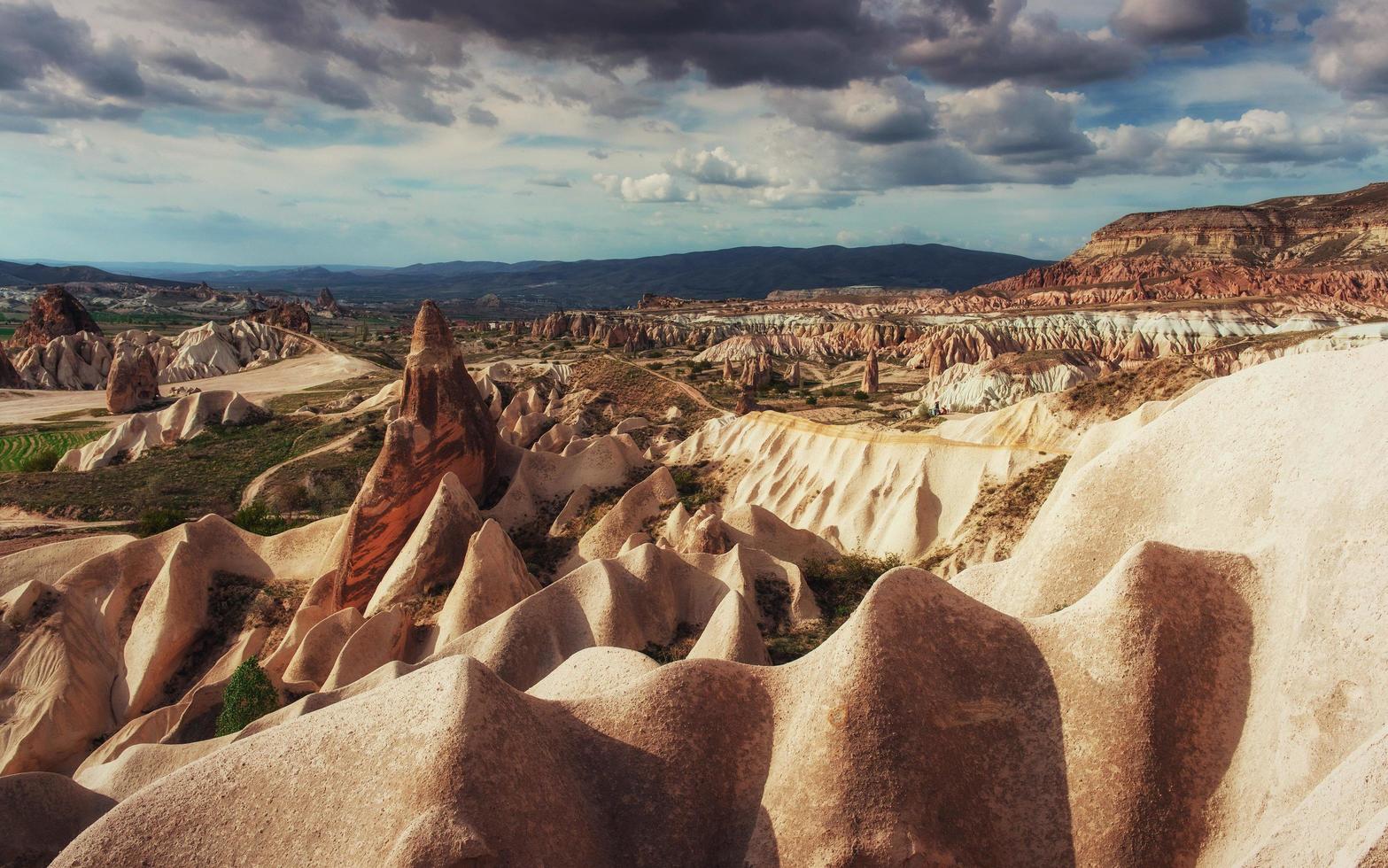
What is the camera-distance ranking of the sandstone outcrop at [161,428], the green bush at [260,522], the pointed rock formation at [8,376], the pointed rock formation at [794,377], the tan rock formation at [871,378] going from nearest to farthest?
the green bush at [260,522] → the sandstone outcrop at [161,428] → the tan rock formation at [871,378] → the pointed rock formation at [8,376] → the pointed rock formation at [794,377]

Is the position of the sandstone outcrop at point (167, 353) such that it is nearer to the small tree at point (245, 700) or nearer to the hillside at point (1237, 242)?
the small tree at point (245, 700)

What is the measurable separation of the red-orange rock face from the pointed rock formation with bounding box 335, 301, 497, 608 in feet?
339

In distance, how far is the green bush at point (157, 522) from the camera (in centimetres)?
3597

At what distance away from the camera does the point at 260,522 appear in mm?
38062

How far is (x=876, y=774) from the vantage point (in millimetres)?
9117

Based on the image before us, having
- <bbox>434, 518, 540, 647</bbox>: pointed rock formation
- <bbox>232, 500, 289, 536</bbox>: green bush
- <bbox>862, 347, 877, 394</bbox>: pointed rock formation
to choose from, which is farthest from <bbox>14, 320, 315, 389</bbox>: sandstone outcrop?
<bbox>434, 518, 540, 647</bbox>: pointed rock formation

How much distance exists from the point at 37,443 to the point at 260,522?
4356cm

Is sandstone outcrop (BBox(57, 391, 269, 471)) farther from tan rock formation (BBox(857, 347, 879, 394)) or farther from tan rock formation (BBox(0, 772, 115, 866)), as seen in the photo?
tan rock formation (BBox(857, 347, 879, 394))

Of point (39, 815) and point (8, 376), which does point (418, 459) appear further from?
point (8, 376)

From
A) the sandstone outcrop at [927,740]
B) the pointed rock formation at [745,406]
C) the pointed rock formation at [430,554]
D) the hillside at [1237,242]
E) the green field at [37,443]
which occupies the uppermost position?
the hillside at [1237,242]

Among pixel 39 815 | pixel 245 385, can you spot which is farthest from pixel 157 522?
pixel 245 385

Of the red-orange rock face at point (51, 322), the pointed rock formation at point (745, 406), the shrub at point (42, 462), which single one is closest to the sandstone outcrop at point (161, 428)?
the shrub at point (42, 462)

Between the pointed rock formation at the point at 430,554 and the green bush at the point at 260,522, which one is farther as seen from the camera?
the green bush at the point at 260,522

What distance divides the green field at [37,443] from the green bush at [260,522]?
33.5 m
